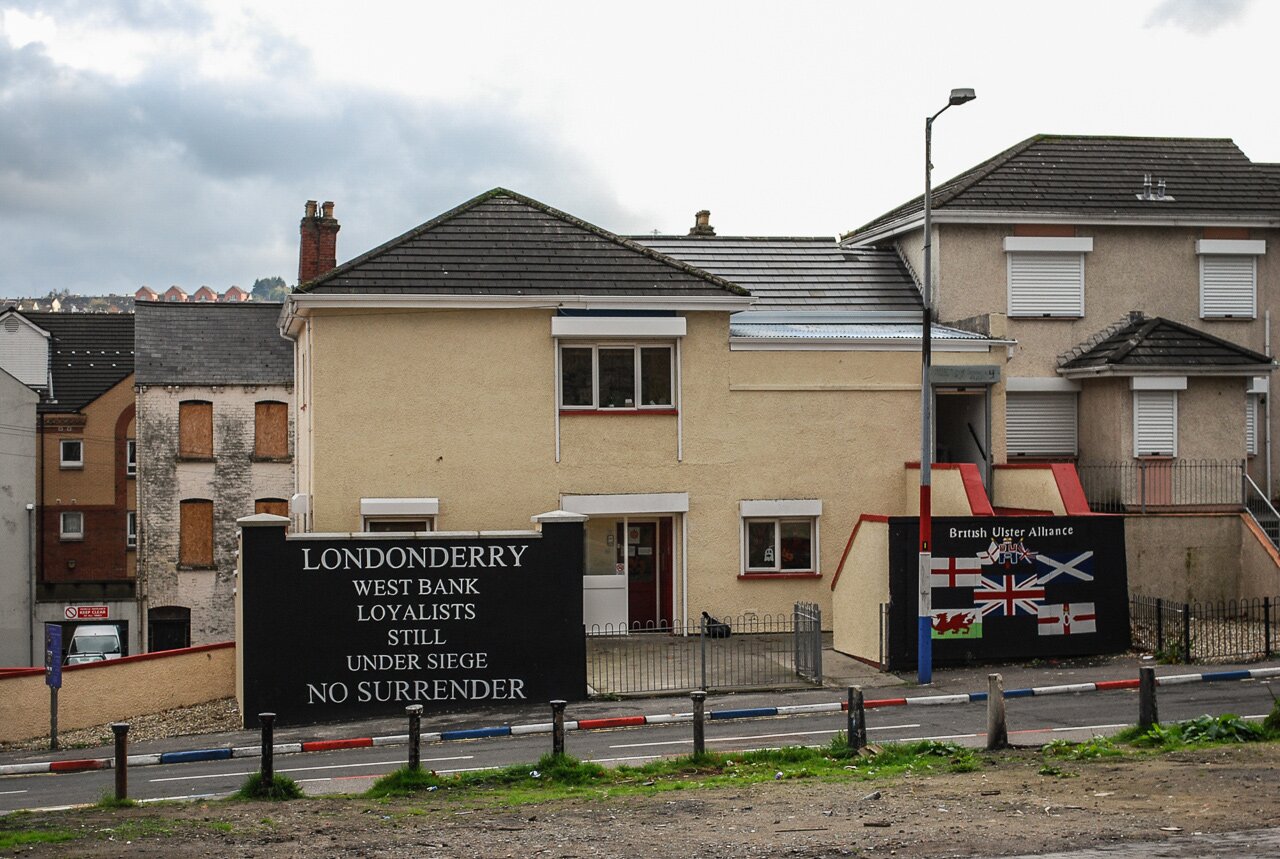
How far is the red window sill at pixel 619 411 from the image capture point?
27.8 meters

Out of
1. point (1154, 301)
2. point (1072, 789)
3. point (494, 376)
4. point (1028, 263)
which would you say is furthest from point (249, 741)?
point (1154, 301)

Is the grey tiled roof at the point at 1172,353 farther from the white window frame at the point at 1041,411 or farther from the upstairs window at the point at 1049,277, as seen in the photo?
the upstairs window at the point at 1049,277

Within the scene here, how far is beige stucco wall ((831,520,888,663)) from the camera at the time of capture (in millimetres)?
24000

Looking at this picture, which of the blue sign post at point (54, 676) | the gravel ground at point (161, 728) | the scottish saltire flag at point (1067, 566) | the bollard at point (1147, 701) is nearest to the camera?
the bollard at point (1147, 701)

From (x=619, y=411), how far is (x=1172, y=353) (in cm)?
1205

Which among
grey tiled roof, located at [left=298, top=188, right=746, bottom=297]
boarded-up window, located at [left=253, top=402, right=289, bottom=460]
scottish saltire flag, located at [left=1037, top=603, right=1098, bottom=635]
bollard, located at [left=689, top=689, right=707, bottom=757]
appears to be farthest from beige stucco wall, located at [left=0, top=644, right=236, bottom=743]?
boarded-up window, located at [left=253, top=402, right=289, bottom=460]

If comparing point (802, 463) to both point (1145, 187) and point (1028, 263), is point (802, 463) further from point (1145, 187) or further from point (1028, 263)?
point (1145, 187)

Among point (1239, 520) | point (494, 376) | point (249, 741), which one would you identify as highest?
point (494, 376)

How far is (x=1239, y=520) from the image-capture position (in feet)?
91.9

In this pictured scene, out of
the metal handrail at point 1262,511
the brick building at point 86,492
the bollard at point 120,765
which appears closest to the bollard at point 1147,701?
the bollard at point 120,765

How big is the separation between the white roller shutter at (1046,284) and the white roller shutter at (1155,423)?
11.1 feet

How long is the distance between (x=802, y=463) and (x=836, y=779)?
1459 cm

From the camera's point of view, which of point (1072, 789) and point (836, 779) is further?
point (836, 779)

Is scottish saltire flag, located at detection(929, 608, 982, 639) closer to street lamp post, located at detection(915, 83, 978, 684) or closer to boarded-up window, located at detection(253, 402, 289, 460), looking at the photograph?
street lamp post, located at detection(915, 83, 978, 684)
